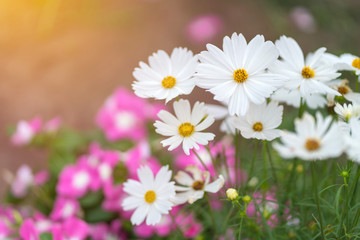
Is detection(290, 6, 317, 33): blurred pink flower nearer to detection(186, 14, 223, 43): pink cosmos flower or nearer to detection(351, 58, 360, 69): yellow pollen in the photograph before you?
detection(186, 14, 223, 43): pink cosmos flower

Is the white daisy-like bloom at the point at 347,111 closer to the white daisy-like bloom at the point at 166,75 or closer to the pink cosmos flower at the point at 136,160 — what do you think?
the white daisy-like bloom at the point at 166,75

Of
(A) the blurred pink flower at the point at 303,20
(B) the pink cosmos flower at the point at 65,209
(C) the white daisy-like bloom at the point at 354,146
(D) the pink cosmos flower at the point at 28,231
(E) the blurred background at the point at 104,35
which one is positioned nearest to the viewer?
(C) the white daisy-like bloom at the point at 354,146

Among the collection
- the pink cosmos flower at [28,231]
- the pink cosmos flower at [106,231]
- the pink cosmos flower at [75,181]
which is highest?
the pink cosmos flower at [75,181]

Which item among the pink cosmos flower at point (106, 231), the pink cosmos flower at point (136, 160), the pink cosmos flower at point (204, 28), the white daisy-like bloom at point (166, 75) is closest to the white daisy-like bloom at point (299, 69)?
the white daisy-like bloom at point (166, 75)

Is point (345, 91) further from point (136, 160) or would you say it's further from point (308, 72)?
point (136, 160)

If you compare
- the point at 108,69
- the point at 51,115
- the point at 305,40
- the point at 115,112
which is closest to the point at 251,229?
the point at 115,112

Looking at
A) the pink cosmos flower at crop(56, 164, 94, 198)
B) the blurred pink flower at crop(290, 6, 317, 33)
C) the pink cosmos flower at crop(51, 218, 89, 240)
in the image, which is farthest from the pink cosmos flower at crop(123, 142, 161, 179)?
the blurred pink flower at crop(290, 6, 317, 33)

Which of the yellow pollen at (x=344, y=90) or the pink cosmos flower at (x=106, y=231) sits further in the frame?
the pink cosmos flower at (x=106, y=231)
